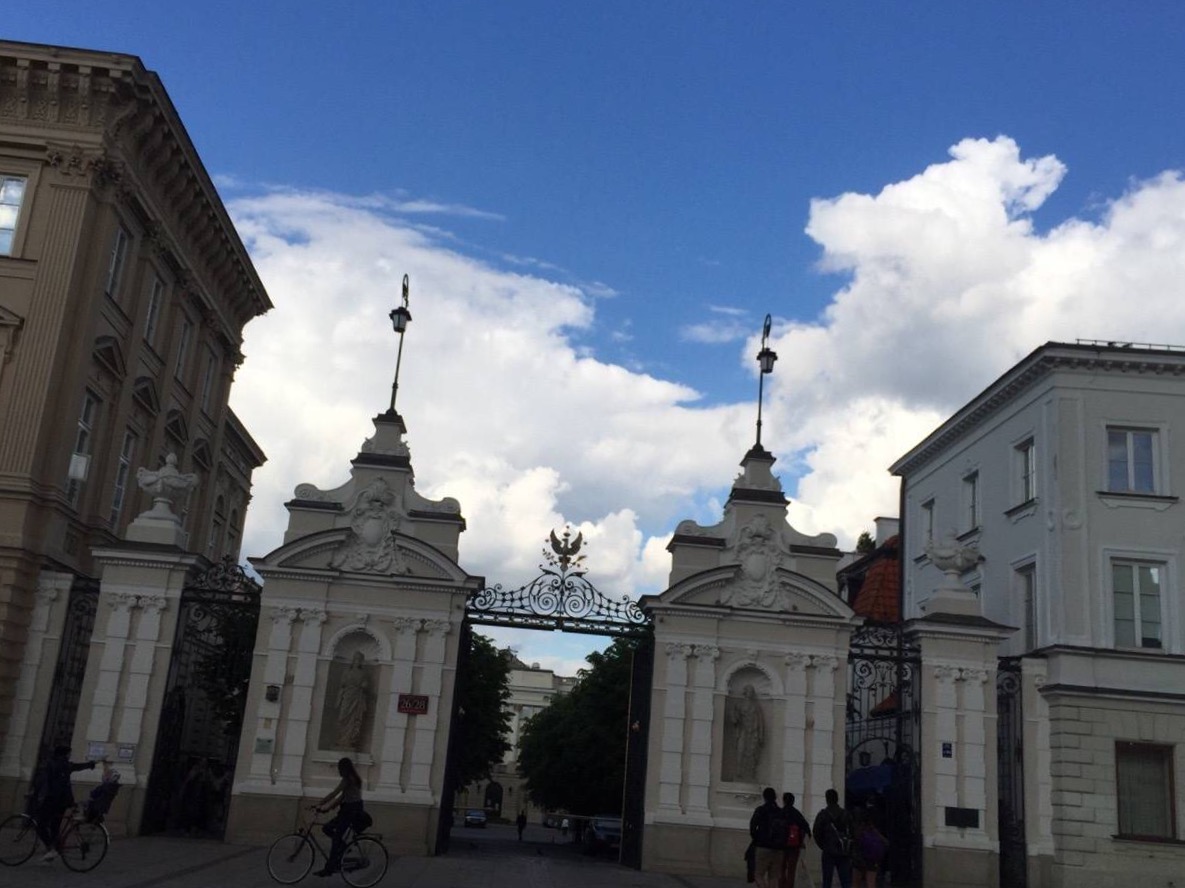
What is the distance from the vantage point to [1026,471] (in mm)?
27922

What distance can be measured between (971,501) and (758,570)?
33.4 ft

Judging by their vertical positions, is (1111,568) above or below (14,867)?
above

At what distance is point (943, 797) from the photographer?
74.0 feet

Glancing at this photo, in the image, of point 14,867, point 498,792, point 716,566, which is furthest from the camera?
point 498,792

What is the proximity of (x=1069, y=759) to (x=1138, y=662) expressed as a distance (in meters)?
2.70

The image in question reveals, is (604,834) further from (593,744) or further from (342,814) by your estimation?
(342,814)

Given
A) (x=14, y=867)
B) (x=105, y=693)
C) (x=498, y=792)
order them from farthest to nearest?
(x=498, y=792) < (x=105, y=693) < (x=14, y=867)

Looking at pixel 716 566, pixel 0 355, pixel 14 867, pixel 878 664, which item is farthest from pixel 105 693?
pixel 878 664

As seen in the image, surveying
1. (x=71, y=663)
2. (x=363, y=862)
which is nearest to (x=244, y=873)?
(x=363, y=862)

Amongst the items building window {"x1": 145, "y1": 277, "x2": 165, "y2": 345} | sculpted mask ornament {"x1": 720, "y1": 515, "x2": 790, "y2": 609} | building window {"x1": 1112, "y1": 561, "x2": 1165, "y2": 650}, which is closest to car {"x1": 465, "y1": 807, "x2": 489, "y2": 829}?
building window {"x1": 145, "y1": 277, "x2": 165, "y2": 345}

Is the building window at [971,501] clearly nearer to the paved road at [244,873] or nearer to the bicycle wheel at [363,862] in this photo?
the paved road at [244,873]

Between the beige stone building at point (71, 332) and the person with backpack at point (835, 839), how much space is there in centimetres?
1382

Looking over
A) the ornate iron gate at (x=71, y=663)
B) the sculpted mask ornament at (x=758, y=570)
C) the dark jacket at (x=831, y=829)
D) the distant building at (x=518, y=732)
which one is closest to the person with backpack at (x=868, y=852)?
the dark jacket at (x=831, y=829)

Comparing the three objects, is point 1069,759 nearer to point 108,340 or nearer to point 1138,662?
point 1138,662
